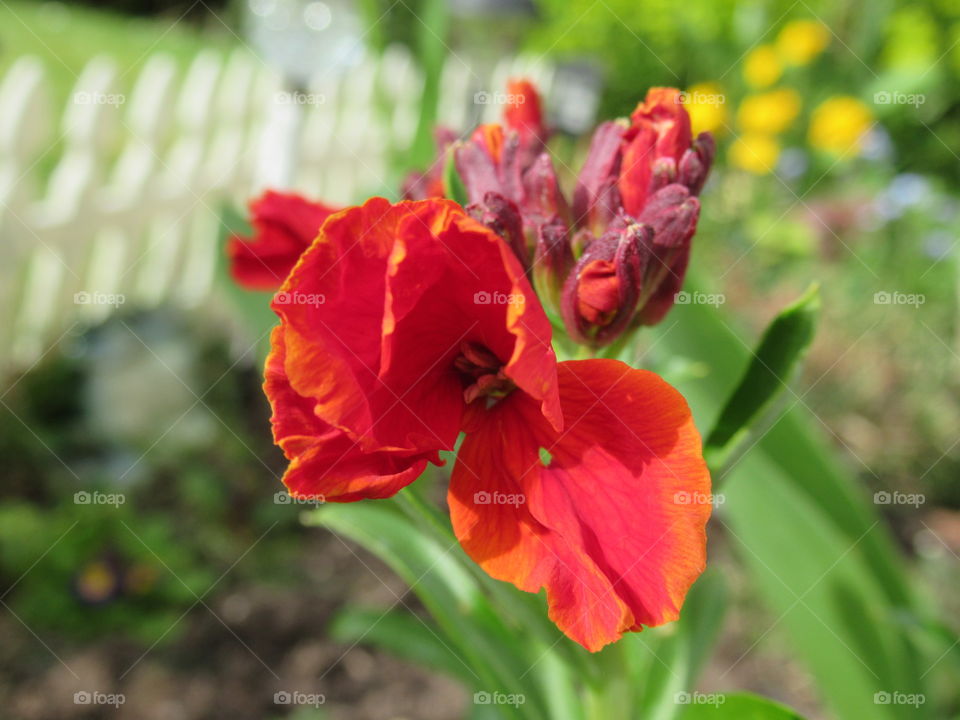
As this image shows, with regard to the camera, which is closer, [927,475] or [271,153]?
[927,475]

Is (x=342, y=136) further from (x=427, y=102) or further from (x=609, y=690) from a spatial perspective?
(x=609, y=690)

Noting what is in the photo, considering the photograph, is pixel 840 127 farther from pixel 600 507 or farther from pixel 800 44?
pixel 600 507

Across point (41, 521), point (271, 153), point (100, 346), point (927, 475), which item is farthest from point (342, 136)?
point (927, 475)
